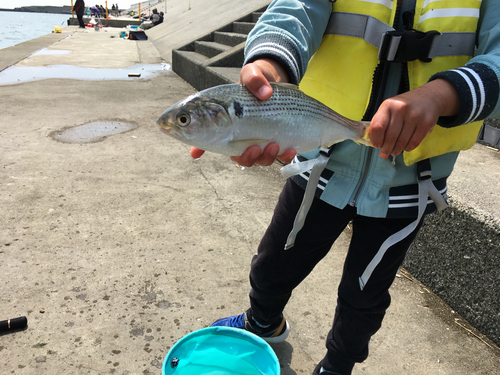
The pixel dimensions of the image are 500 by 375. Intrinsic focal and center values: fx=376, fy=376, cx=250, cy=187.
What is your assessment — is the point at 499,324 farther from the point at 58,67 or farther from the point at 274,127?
the point at 58,67

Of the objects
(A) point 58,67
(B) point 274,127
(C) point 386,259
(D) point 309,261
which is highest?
(B) point 274,127

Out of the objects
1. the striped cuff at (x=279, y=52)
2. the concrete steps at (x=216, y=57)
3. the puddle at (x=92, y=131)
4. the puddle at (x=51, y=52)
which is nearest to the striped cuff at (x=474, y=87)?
the striped cuff at (x=279, y=52)

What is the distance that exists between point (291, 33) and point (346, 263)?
1.06m

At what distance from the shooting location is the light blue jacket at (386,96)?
1.18 m

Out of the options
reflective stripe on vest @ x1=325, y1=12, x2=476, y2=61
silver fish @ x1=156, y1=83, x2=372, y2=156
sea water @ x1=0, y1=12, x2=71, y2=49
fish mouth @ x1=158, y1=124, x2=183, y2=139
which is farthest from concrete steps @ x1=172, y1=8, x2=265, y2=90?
sea water @ x1=0, y1=12, x2=71, y2=49

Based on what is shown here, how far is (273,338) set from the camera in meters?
2.12

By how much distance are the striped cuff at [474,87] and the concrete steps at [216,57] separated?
13.4 feet

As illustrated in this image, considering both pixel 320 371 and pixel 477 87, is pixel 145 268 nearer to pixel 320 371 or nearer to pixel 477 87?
pixel 320 371

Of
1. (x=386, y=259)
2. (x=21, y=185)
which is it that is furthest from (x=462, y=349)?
(x=21, y=185)

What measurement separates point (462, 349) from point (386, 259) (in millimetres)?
1114

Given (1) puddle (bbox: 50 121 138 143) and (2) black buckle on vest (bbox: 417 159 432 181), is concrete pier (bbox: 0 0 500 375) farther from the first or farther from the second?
(2) black buckle on vest (bbox: 417 159 432 181)

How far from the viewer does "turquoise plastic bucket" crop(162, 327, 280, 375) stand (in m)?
1.69

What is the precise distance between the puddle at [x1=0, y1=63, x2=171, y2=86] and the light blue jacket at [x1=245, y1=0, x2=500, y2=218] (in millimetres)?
7812

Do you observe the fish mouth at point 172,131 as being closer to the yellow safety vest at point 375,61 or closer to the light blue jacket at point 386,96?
the light blue jacket at point 386,96
